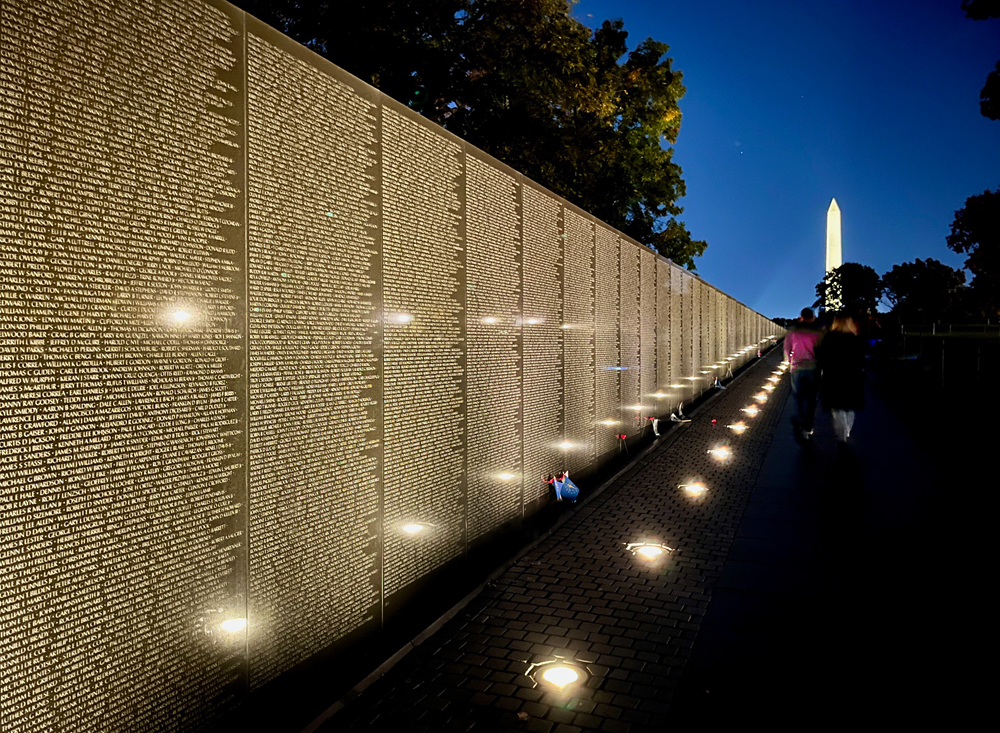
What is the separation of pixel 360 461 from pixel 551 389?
4.01 meters

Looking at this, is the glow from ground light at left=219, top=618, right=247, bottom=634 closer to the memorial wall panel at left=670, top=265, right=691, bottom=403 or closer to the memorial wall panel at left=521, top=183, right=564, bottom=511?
the memorial wall panel at left=521, top=183, right=564, bottom=511

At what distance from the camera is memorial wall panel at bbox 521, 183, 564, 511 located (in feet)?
24.4

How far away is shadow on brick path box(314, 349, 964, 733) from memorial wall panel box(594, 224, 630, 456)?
7.21ft

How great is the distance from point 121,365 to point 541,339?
5.41 m

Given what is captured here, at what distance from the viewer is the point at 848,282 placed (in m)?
115

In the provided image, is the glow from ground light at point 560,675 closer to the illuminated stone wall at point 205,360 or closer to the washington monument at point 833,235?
the illuminated stone wall at point 205,360

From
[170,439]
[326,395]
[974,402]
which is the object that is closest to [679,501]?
[326,395]

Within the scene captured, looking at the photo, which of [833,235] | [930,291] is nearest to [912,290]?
[930,291]

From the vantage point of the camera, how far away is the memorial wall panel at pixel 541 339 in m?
7.45

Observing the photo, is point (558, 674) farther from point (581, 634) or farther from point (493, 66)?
point (493, 66)

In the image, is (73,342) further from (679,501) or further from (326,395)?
(679,501)

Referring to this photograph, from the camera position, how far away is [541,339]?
7836 millimetres

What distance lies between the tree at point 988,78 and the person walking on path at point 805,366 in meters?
10.2

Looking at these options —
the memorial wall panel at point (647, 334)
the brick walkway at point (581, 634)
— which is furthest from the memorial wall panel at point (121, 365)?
the memorial wall panel at point (647, 334)
